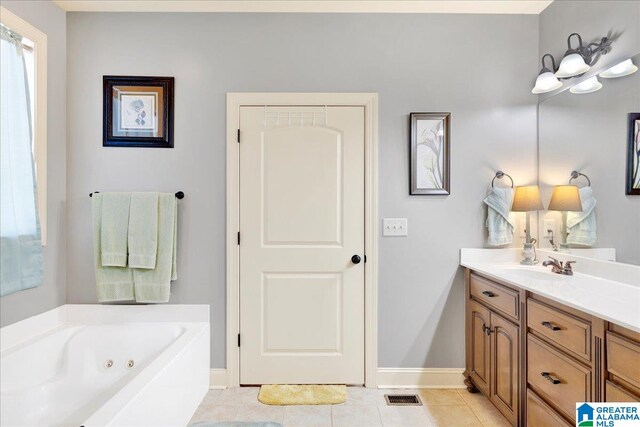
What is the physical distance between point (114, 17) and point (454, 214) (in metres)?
2.72

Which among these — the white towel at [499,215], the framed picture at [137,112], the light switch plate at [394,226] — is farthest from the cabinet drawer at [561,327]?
the framed picture at [137,112]

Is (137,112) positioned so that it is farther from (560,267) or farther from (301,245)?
(560,267)

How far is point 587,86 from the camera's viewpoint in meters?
2.07

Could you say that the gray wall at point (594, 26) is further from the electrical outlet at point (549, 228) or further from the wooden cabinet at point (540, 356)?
the wooden cabinet at point (540, 356)

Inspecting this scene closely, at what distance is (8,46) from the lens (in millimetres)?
1880

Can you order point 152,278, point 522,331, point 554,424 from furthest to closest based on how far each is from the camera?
point 152,278 → point 522,331 → point 554,424

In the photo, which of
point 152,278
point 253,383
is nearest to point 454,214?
point 253,383

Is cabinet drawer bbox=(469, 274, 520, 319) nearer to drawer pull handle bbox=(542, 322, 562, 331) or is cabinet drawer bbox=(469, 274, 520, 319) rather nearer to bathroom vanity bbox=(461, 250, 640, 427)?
bathroom vanity bbox=(461, 250, 640, 427)

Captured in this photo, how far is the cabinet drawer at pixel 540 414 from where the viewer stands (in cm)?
157

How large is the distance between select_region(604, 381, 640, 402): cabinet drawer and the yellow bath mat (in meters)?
1.45

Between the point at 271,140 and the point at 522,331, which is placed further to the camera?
the point at 271,140

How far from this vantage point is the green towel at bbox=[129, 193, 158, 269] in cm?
233

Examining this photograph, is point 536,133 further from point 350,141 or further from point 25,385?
point 25,385

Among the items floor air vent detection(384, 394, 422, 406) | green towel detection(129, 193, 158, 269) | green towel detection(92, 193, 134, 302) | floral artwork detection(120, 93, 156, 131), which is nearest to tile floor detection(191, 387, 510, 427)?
floor air vent detection(384, 394, 422, 406)
